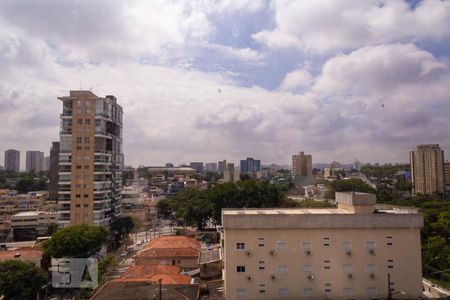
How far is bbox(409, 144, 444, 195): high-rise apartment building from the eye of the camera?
217ft

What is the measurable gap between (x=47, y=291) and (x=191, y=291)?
1137 centimetres

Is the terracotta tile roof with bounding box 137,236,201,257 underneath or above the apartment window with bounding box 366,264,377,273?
underneath

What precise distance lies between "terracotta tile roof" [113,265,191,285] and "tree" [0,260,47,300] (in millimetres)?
4595

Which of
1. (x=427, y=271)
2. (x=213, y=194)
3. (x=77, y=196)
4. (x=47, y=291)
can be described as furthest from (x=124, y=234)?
(x=427, y=271)

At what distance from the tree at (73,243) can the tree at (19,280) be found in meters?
4.75

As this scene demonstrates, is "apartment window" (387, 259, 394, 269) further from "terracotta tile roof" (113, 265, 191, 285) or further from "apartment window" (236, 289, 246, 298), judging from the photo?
"terracotta tile roof" (113, 265, 191, 285)

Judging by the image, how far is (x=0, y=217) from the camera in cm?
4312

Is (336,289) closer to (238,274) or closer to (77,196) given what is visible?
(238,274)

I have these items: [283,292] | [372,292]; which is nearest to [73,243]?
[283,292]

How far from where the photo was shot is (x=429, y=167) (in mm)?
66625

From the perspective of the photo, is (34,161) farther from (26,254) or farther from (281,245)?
(281,245)

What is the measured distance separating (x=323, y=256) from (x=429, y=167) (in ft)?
202

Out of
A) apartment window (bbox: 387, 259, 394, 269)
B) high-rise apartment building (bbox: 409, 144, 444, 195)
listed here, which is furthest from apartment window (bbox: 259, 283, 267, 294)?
high-rise apartment building (bbox: 409, 144, 444, 195)

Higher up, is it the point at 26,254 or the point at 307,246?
the point at 307,246
